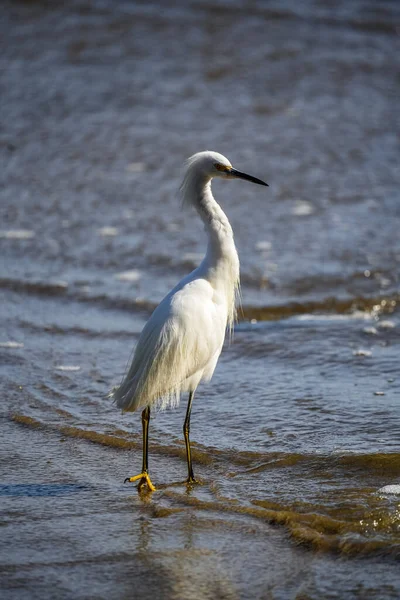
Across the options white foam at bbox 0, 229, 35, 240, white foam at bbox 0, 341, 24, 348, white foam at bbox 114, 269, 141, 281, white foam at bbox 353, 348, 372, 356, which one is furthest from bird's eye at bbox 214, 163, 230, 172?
white foam at bbox 0, 229, 35, 240

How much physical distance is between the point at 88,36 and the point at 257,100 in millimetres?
3690

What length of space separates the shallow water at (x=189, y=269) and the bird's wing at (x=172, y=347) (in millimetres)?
426

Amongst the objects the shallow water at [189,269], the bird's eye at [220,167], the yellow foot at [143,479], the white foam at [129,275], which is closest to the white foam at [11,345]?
the shallow water at [189,269]

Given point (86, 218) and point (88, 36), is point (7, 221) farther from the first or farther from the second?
point (88, 36)

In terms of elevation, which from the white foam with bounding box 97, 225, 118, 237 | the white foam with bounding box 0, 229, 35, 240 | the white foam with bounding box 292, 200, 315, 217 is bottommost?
the white foam with bounding box 0, 229, 35, 240

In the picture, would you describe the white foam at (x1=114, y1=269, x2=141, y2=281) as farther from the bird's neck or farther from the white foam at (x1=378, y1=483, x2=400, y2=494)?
the white foam at (x1=378, y1=483, x2=400, y2=494)

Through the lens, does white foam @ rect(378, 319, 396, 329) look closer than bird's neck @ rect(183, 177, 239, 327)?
No

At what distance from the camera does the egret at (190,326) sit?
4.04 meters

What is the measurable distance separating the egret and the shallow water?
1.33ft

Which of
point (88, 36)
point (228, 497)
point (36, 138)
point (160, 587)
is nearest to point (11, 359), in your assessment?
point (228, 497)

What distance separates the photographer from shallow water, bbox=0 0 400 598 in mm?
3484

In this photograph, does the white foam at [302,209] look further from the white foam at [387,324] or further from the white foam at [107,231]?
the white foam at [387,324]

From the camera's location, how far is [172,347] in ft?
13.3

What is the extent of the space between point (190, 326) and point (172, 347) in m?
0.13
